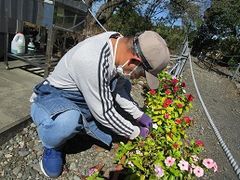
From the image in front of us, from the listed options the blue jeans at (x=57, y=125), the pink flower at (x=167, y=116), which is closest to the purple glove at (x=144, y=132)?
Answer: the pink flower at (x=167, y=116)

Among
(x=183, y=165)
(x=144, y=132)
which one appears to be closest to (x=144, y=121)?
(x=144, y=132)

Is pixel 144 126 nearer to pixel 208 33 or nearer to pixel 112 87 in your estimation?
pixel 112 87

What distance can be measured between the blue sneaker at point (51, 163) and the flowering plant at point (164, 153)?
54 cm

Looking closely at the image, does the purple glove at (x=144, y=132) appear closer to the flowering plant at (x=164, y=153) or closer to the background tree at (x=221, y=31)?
the flowering plant at (x=164, y=153)

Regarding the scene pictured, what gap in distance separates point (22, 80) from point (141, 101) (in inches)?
74.0

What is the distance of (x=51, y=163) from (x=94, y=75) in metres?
0.95

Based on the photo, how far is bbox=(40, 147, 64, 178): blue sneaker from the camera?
253 centimetres

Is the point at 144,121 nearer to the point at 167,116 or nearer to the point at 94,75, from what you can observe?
the point at 167,116

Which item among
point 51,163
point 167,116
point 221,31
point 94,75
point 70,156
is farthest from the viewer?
point 221,31

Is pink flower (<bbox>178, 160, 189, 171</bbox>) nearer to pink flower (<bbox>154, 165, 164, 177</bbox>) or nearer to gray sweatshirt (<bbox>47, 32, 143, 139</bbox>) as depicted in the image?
pink flower (<bbox>154, 165, 164, 177</bbox>)

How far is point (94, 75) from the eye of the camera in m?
2.10

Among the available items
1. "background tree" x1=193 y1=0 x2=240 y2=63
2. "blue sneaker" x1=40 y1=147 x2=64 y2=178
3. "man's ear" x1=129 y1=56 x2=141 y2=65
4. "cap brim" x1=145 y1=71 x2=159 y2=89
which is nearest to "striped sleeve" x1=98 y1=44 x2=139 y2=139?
"man's ear" x1=129 y1=56 x2=141 y2=65

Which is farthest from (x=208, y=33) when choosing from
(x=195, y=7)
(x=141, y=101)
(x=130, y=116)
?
(x=130, y=116)

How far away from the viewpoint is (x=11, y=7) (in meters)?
4.31
